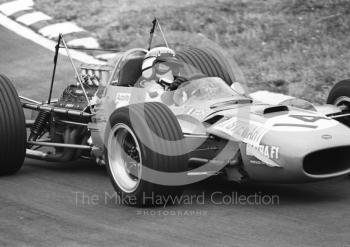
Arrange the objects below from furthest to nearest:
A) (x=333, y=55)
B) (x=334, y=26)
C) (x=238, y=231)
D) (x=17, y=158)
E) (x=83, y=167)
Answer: (x=334, y=26) < (x=333, y=55) < (x=83, y=167) < (x=17, y=158) < (x=238, y=231)

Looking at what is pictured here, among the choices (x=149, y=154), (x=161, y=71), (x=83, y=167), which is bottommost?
(x=83, y=167)

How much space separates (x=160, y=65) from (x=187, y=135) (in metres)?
1.38

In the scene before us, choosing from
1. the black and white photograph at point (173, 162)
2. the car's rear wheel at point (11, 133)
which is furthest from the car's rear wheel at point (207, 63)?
the car's rear wheel at point (11, 133)

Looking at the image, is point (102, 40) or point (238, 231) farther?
point (102, 40)

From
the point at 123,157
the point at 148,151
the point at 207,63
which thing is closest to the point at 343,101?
the point at 207,63

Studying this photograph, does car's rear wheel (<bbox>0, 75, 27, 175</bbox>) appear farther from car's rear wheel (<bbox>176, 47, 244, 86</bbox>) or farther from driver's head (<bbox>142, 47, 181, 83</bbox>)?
car's rear wheel (<bbox>176, 47, 244, 86</bbox>)

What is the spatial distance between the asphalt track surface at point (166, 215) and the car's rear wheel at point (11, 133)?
0.52ft

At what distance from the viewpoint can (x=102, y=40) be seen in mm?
14703

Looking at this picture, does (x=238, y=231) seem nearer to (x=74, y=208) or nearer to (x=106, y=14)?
(x=74, y=208)

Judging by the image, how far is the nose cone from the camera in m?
Result: 6.62

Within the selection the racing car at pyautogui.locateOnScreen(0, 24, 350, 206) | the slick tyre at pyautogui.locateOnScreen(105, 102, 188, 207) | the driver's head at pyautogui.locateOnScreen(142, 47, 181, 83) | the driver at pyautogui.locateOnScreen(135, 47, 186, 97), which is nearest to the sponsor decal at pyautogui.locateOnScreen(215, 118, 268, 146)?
the racing car at pyautogui.locateOnScreen(0, 24, 350, 206)

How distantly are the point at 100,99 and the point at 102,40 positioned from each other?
6.46m

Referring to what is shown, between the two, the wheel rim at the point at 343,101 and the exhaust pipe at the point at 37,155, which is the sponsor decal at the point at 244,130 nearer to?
the wheel rim at the point at 343,101

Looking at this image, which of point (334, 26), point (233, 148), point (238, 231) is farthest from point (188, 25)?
point (238, 231)
